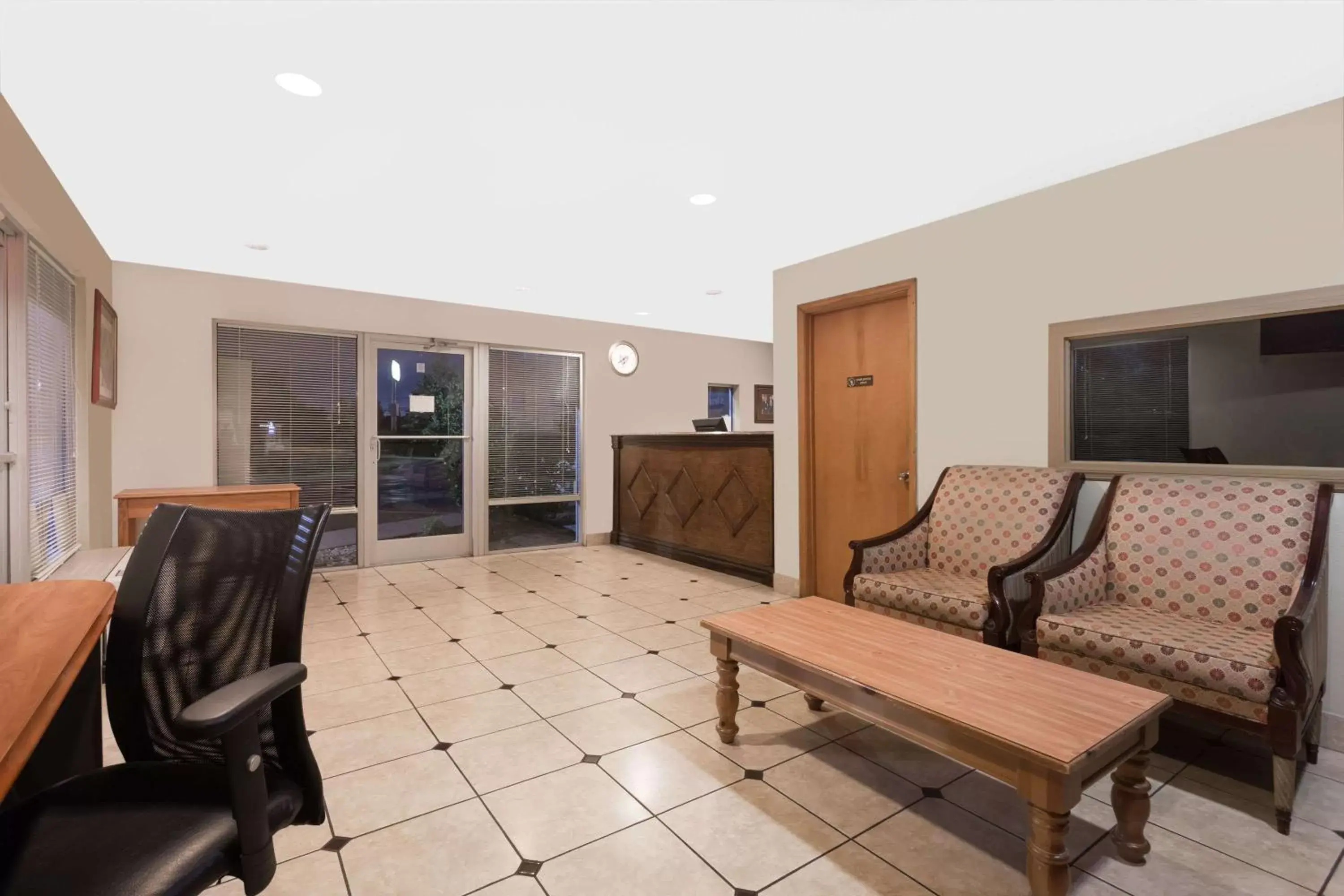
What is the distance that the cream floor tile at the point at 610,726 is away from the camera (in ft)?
8.43

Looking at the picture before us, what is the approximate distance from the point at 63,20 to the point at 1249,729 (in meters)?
4.62

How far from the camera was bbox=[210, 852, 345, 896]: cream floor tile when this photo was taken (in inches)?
68.4

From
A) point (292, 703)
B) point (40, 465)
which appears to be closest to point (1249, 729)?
point (292, 703)

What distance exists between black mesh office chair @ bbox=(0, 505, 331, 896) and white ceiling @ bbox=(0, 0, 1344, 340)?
192 centimetres

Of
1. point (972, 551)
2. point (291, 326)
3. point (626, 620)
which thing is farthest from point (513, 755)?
point (291, 326)

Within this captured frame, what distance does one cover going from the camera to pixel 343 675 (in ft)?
10.9

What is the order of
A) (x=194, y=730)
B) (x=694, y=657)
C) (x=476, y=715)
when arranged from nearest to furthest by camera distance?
1. (x=194, y=730)
2. (x=476, y=715)
3. (x=694, y=657)

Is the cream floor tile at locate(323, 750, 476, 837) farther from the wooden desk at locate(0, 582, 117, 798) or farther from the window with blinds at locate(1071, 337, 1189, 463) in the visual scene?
the window with blinds at locate(1071, 337, 1189, 463)

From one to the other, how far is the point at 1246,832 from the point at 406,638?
3.97 metres

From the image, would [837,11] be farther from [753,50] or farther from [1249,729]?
[1249,729]

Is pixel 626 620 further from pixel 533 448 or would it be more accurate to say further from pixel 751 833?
pixel 533 448

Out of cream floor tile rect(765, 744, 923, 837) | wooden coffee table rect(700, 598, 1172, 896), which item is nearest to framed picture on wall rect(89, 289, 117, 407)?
wooden coffee table rect(700, 598, 1172, 896)

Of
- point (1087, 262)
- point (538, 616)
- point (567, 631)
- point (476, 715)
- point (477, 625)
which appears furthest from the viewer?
point (538, 616)

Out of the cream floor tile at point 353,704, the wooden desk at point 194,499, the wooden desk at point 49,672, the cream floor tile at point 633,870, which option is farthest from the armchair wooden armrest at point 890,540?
the wooden desk at point 194,499
